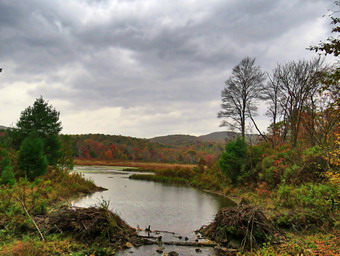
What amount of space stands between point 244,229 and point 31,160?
19.3 m

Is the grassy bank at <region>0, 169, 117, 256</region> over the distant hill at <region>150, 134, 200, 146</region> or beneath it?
beneath

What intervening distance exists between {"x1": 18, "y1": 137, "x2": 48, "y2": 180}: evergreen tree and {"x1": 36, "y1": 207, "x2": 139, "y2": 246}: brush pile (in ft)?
45.2

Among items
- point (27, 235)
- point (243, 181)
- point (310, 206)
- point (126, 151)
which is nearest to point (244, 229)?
point (310, 206)

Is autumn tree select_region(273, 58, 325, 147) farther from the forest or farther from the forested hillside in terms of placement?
the forested hillside

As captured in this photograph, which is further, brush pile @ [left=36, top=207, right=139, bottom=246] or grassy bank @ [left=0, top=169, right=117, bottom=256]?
brush pile @ [left=36, top=207, right=139, bottom=246]

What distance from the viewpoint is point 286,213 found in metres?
14.2

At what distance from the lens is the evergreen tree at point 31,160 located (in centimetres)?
2438

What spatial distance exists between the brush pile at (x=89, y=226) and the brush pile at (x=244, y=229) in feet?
11.6

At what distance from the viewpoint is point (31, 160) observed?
80.4ft

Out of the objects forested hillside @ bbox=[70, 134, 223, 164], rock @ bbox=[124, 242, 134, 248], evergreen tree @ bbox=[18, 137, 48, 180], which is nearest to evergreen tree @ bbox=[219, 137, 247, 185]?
evergreen tree @ bbox=[18, 137, 48, 180]

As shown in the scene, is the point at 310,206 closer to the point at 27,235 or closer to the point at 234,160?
the point at 27,235

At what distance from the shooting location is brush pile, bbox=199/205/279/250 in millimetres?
11477

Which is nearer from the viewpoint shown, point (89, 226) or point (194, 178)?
point (89, 226)

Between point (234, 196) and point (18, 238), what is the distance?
21.0 m
